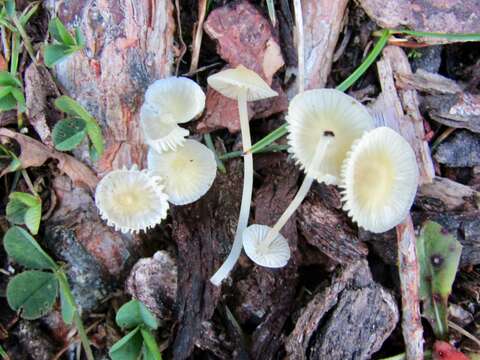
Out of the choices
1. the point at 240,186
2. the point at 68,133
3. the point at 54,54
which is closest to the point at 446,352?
the point at 240,186

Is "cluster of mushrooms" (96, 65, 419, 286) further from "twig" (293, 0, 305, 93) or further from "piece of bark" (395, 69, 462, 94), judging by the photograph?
"piece of bark" (395, 69, 462, 94)

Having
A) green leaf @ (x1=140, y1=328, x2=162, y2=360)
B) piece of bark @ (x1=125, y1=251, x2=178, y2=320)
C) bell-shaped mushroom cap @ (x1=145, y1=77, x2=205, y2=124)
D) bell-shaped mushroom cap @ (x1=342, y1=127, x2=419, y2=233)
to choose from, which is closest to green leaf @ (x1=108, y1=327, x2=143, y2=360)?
green leaf @ (x1=140, y1=328, x2=162, y2=360)

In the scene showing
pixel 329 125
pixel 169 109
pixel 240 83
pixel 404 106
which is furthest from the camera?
pixel 404 106

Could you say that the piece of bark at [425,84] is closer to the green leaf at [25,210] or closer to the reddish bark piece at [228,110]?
the reddish bark piece at [228,110]

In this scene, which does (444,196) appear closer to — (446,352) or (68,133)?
(446,352)

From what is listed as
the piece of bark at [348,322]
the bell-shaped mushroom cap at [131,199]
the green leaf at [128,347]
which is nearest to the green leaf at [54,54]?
the bell-shaped mushroom cap at [131,199]

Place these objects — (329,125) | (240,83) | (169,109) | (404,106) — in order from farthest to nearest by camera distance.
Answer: (404,106)
(169,109)
(329,125)
(240,83)
